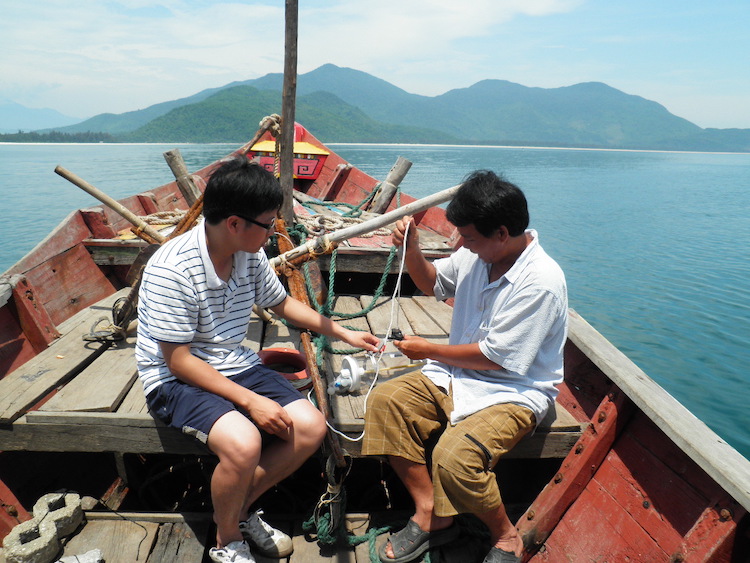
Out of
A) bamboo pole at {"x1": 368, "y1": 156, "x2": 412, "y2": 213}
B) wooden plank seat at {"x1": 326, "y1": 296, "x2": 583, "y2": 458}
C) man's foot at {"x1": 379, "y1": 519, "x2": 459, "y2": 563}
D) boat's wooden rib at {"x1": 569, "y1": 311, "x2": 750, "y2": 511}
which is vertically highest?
bamboo pole at {"x1": 368, "y1": 156, "x2": 412, "y2": 213}

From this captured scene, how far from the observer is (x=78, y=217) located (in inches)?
181

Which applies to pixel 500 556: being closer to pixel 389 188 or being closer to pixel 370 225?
pixel 370 225

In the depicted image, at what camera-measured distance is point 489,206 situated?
206cm

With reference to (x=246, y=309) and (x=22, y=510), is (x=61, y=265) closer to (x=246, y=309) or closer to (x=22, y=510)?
(x=22, y=510)

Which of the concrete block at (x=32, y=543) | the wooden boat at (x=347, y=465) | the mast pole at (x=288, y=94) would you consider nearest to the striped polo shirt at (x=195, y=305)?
the wooden boat at (x=347, y=465)

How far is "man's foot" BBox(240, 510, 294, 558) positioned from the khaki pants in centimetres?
53

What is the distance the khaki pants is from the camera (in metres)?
1.98

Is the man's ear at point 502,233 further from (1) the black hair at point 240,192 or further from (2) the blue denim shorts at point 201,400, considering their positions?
(2) the blue denim shorts at point 201,400

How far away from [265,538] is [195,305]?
1.08 m

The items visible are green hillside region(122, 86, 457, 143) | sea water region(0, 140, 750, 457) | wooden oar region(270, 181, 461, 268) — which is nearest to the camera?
wooden oar region(270, 181, 461, 268)

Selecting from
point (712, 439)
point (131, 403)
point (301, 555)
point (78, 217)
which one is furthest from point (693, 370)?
point (78, 217)

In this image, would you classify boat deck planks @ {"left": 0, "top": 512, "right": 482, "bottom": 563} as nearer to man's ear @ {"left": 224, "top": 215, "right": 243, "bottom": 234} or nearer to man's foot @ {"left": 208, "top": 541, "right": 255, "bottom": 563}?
man's foot @ {"left": 208, "top": 541, "right": 255, "bottom": 563}

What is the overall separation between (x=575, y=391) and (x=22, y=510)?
2903 millimetres

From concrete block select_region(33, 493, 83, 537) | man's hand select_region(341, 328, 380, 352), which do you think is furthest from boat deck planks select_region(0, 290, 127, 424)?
man's hand select_region(341, 328, 380, 352)
